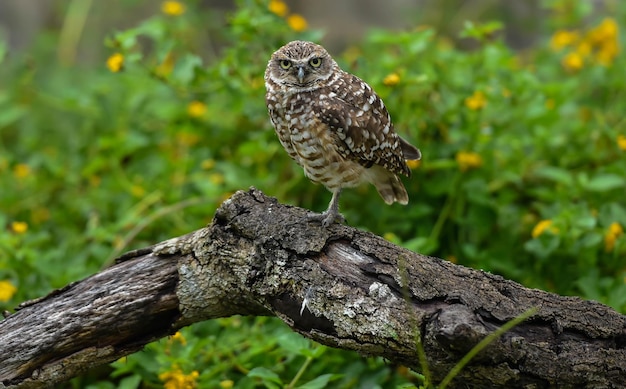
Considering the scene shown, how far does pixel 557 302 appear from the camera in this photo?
9.60 ft

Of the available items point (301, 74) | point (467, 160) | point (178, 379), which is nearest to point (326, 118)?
point (301, 74)

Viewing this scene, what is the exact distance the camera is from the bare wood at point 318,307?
2744 mm

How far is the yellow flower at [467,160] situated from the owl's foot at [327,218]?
1585 millimetres

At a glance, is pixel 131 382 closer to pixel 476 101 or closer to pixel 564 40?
pixel 476 101

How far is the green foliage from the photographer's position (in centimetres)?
402

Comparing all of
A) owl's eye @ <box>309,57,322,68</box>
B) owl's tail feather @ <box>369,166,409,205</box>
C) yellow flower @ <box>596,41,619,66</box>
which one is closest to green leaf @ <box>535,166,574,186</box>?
owl's tail feather @ <box>369,166,409,205</box>

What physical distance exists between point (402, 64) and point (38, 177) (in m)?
2.71

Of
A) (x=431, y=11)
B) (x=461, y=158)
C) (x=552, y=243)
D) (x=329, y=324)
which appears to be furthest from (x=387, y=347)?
(x=431, y=11)

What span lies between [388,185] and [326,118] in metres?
0.73

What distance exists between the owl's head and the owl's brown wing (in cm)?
10

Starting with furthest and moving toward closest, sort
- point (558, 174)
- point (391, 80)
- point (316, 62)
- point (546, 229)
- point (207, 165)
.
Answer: point (207, 165)
point (558, 174)
point (391, 80)
point (546, 229)
point (316, 62)

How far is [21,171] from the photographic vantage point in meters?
5.73

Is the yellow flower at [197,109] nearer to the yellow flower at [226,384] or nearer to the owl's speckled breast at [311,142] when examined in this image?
the owl's speckled breast at [311,142]

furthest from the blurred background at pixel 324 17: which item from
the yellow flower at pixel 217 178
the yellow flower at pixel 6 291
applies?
the yellow flower at pixel 6 291
